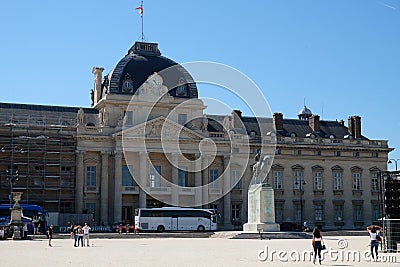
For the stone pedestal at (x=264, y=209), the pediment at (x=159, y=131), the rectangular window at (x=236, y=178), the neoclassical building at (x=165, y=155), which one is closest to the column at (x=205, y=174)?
the neoclassical building at (x=165, y=155)

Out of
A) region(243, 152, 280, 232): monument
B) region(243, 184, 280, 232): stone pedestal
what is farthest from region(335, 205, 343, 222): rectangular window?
region(243, 184, 280, 232): stone pedestal

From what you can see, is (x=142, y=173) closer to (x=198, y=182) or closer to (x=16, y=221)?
(x=198, y=182)

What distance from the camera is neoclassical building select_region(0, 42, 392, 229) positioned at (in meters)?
71.7

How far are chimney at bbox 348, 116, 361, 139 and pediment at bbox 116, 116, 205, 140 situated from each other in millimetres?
22811

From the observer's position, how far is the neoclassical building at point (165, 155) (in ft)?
235

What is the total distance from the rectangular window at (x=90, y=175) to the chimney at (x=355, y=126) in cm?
3380

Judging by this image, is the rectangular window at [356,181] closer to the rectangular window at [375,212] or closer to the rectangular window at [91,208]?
the rectangular window at [375,212]

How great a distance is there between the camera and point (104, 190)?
241 ft

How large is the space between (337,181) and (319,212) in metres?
4.50

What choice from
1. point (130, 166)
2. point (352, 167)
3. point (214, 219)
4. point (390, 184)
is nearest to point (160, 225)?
point (214, 219)

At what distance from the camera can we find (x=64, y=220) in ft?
222

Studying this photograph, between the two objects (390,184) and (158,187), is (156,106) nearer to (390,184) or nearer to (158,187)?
(158,187)

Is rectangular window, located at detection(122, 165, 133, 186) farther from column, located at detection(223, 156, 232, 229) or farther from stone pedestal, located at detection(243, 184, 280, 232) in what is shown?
stone pedestal, located at detection(243, 184, 280, 232)

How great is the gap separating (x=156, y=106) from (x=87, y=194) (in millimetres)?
12171
